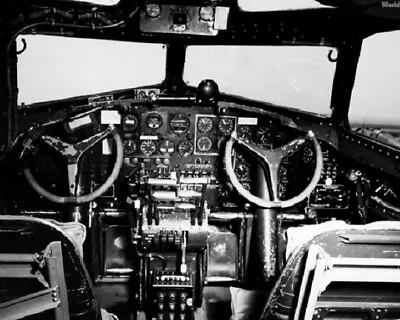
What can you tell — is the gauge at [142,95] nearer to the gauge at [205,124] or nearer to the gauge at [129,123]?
the gauge at [129,123]

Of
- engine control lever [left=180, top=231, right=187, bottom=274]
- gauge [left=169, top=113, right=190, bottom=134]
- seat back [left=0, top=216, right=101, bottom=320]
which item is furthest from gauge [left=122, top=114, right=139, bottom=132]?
seat back [left=0, top=216, right=101, bottom=320]

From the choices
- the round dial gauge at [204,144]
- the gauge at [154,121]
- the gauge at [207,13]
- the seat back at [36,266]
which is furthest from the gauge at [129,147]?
the seat back at [36,266]

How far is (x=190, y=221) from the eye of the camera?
268 centimetres

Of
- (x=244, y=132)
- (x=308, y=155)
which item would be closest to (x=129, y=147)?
(x=244, y=132)

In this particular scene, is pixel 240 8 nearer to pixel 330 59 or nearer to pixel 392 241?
pixel 330 59

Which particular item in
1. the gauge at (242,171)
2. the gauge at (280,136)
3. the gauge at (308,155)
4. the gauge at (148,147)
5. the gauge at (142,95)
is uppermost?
the gauge at (142,95)

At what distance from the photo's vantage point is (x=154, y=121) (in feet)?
11.1

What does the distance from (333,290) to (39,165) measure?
249 cm

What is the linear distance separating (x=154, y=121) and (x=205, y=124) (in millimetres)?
384

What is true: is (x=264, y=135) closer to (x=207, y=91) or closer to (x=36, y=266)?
(x=207, y=91)

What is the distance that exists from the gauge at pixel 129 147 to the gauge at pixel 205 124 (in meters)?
0.51

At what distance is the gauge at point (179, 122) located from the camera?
3.39 metres

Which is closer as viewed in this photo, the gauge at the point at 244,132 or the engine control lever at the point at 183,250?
the engine control lever at the point at 183,250

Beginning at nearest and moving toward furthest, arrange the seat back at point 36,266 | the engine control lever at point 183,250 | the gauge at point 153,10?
the seat back at point 36,266 → the engine control lever at point 183,250 → the gauge at point 153,10
